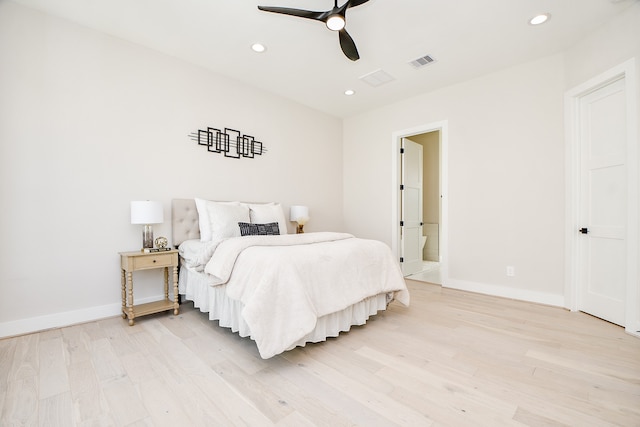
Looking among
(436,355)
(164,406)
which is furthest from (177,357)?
(436,355)

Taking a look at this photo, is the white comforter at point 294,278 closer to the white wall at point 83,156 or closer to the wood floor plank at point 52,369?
the wood floor plank at point 52,369

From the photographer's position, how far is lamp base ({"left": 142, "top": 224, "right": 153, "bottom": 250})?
2.84 metres

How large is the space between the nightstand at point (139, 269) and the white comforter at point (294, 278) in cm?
62

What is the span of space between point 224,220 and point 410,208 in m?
3.09

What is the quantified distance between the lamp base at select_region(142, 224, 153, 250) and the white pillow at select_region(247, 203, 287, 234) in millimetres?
1054

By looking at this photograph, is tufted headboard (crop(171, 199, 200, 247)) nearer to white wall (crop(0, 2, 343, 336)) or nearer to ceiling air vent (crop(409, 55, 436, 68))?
white wall (crop(0, 2, 343, 336))

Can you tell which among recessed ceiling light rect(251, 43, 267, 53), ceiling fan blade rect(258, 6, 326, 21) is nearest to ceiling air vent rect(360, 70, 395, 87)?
recessed ceiling light rect(251, 43, 267, 53)

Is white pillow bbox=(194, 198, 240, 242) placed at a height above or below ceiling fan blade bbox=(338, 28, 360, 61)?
below

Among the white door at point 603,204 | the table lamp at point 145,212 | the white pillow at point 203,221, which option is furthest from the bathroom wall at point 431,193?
the table lamp at point 145,212

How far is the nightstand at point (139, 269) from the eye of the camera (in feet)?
8.50

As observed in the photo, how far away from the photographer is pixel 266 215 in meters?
3.52

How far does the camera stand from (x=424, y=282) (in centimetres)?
427

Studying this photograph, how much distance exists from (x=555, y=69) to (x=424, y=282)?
3006mm

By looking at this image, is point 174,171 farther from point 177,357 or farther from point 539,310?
point 539,310
